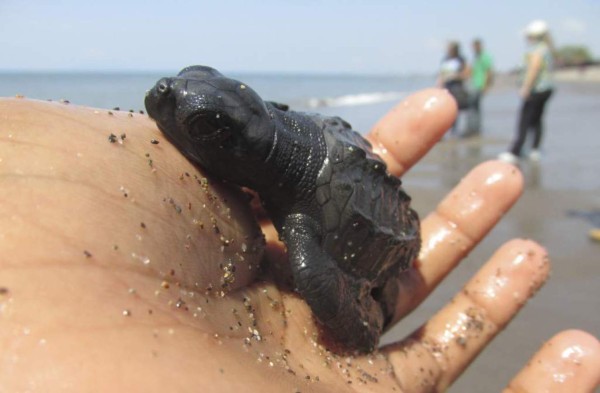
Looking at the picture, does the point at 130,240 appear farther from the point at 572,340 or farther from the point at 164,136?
the point at 572,340

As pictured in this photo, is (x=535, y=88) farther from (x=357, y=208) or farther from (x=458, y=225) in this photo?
(x=357, y=208)

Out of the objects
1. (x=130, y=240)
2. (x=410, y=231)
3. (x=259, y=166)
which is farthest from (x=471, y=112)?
(x=130, y=240)

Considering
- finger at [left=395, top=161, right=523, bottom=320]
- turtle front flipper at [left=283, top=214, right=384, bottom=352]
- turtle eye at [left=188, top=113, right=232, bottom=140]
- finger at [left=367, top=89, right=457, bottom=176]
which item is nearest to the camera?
turtle eye at [left=188, top=113, right=232, bottom=140]

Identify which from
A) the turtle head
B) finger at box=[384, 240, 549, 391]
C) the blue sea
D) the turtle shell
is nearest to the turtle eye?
the turtle head

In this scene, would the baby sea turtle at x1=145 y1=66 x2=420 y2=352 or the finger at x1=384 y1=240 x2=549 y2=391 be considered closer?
the baby sea turtle at x1=145 y1=66 x2=420 y2=352

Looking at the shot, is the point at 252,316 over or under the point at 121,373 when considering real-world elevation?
under

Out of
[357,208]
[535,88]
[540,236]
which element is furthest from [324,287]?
[535,88]

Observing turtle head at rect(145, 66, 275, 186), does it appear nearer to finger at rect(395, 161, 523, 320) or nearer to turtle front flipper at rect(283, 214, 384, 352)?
turtle front flipper at rect(283, 214, 384, 352)
